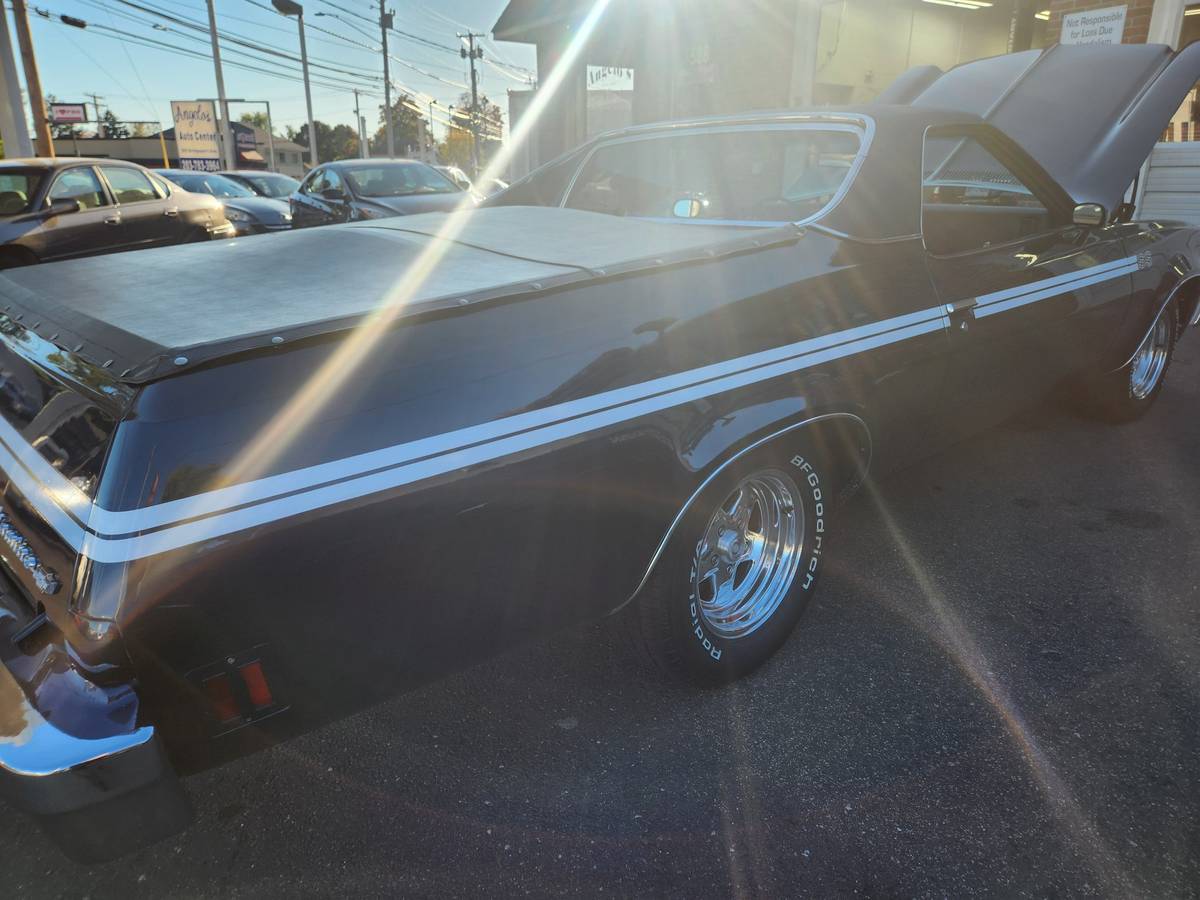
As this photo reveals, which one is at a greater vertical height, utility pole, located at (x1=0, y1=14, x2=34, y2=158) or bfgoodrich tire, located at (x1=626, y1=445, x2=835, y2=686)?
utility pole, located at (x1=0, y1=14, x2=34, y2=158)

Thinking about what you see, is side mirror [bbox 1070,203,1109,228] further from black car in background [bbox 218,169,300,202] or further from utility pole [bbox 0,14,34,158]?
utility pole [bbox 0,14,34,158]

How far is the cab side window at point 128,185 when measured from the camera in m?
9.02

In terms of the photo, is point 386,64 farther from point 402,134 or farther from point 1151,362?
point 402,134

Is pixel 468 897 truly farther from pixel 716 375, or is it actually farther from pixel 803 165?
pixel 803 165

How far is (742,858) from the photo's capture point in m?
1.90

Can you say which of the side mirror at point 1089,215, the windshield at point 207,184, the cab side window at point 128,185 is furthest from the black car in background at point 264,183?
the side mirror at point 1089,215

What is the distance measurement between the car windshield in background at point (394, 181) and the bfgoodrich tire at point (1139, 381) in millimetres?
8712

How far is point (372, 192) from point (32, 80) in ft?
34.9

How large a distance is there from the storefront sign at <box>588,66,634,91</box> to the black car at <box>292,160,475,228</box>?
7109 millimetres

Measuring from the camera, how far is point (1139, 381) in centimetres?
453

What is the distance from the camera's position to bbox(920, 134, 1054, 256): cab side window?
136 inches

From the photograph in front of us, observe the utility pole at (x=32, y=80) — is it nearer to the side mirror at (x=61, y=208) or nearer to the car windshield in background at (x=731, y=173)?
the side mirror at (x=61, y=208)

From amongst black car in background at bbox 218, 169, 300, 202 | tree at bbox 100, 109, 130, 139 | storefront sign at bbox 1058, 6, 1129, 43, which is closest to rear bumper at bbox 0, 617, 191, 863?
storefront sign at bbox 1058, 6, 1129, 43

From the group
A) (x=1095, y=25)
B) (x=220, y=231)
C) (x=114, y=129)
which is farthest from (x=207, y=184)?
(x=114, y=129)
